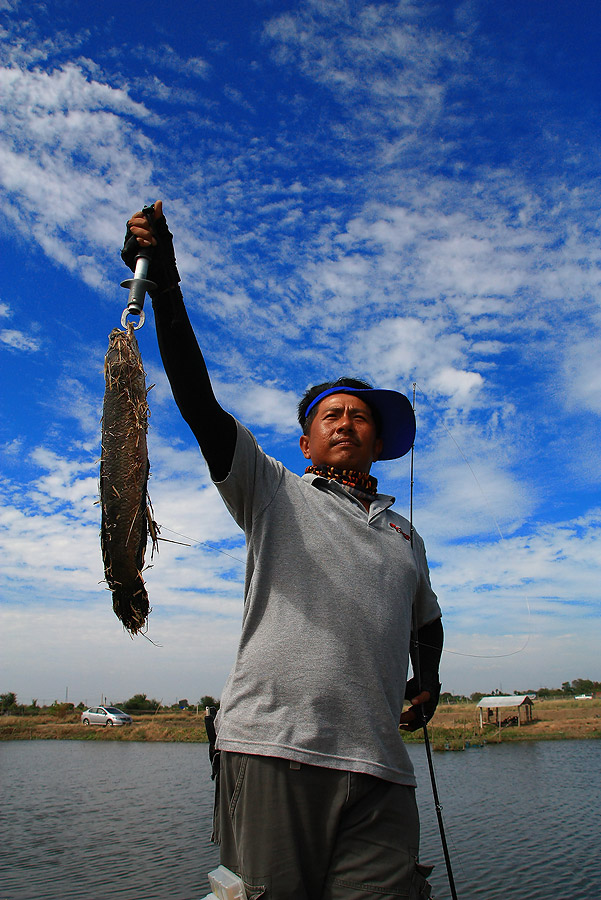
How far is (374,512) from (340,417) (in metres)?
0.60

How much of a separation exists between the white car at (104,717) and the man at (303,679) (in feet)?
171

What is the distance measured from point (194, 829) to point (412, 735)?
22.9m

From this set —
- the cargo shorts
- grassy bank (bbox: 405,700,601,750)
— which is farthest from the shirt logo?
grassy bank (bbox: 405,700,601,750)

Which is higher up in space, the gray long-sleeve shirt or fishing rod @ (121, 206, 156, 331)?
fishing rod @ (121, 206, 156, 331)

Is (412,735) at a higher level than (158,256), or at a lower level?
lower

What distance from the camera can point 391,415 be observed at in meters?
3.23

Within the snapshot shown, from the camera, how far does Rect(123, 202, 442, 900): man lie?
1.86 meters

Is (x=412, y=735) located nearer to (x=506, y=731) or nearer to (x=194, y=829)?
(x=506, y=731)

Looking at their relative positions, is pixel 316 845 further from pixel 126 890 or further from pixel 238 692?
pixel 126 890

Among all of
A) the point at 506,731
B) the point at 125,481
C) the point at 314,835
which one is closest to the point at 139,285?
the point at 125,481

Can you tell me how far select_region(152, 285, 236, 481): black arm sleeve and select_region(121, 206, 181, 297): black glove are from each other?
3cm

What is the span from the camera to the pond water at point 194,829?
37.1 ft

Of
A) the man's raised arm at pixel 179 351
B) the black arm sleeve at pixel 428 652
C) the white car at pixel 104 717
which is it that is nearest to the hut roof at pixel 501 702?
the white car at pixel 104 717

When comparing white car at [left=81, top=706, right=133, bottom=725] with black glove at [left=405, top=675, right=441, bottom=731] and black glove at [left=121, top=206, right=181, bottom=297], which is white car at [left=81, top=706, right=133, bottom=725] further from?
black glove at [left=121, top=206, right=181, bottom=297]
